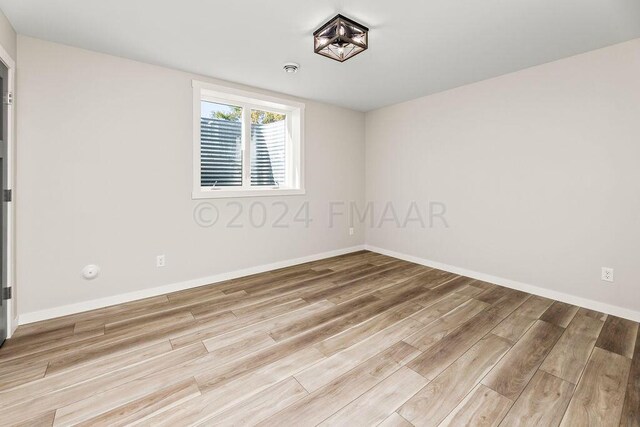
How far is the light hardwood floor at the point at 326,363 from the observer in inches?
59.1

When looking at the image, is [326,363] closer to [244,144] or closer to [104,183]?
[104,183]

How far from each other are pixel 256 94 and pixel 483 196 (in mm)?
3099

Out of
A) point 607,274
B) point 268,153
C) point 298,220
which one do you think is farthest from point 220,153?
point 607,274

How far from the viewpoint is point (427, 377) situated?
1.77 m

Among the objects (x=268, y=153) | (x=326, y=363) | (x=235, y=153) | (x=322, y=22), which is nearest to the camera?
(x=326, y=363)

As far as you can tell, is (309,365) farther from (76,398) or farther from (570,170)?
(570,170)

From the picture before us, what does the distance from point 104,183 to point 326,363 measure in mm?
2598

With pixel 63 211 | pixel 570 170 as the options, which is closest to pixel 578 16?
pixel 570 170

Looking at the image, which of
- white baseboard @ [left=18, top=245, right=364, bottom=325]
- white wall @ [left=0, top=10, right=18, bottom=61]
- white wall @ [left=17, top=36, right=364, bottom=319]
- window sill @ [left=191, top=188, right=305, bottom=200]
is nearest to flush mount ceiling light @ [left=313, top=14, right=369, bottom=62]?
white wall @ [left=17, top=36, right=364, bottom=319]

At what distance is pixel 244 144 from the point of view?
3.81m

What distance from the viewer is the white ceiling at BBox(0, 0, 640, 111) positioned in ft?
6.68

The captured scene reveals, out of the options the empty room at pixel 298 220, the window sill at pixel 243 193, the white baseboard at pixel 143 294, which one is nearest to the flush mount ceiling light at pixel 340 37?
the empty room at pixel 298 220

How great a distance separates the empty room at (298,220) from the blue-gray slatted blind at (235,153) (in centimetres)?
3

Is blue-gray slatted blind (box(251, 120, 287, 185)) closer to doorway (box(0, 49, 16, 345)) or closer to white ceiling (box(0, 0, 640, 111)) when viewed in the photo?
white ceiling (box(0, 0, 640, 111))
